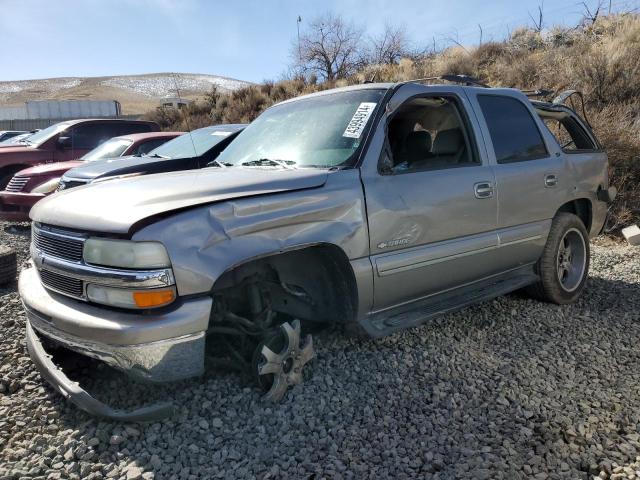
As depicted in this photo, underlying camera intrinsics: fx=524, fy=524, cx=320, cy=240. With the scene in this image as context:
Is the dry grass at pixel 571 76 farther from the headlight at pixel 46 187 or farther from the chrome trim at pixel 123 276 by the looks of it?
the chrome trim at pixel 123 276

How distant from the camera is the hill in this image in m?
74.1

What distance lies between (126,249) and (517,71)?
13902mm

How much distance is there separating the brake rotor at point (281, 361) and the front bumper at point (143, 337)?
1.25 ft

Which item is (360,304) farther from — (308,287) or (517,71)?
(517,71)

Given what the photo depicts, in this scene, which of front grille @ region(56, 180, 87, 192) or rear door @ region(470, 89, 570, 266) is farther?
front grille @ region(56, 180, 87, 192)

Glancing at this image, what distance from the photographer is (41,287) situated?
3002mm

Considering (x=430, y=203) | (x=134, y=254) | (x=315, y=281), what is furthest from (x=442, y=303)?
(x=134, y=254)

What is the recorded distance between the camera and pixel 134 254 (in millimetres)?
2432

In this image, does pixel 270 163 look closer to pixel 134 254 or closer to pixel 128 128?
pixel 134 254

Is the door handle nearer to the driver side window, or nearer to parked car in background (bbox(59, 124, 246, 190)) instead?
the driver side window

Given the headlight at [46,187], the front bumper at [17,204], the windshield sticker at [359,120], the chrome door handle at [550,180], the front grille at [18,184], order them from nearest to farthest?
the windshield sticker at [359,120] < the chrome door handle at [550,180] < the front bumper at [17,204] < the headlight at [46,187] < the front grille at [18,184]

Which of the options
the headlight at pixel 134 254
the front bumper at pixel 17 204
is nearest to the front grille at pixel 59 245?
the headlight at pixel 134 254

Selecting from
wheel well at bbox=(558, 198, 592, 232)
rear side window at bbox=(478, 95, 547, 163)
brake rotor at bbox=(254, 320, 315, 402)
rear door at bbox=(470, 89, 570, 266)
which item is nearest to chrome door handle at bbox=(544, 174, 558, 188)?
rear door at bbox=(470, 89, 570, 266)

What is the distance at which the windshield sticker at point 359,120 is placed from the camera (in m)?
3.36
